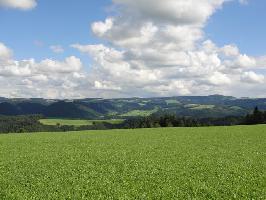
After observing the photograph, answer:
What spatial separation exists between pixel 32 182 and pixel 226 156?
21.1 meters

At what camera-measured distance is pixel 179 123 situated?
152 m

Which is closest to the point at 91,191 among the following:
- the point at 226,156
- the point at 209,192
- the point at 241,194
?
the point at 209,192

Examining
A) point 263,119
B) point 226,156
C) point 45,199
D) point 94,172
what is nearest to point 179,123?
point 263,119

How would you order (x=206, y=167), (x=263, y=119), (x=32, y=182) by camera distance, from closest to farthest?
(x=32, y=182), (x=206, y=167), (x=263, y=119)

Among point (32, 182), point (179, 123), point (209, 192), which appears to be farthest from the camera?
point (179, 123)

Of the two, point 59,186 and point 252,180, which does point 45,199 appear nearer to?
point 59,186

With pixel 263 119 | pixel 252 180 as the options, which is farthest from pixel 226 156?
pixel 263 119

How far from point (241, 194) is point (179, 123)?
5177 inches

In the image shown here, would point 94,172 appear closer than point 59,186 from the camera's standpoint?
No

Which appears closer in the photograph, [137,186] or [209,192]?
[209,192]

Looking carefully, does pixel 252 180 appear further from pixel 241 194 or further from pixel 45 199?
pixel 45 199

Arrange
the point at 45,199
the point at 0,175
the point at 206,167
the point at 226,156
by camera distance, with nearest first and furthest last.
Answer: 1. the point at 45,199
2. the point at 0,175
3. the point at 206,167
4. the point at 226,156

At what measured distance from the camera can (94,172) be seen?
95.8 ft

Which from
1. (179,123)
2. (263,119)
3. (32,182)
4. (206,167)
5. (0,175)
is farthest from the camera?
(179,123)
